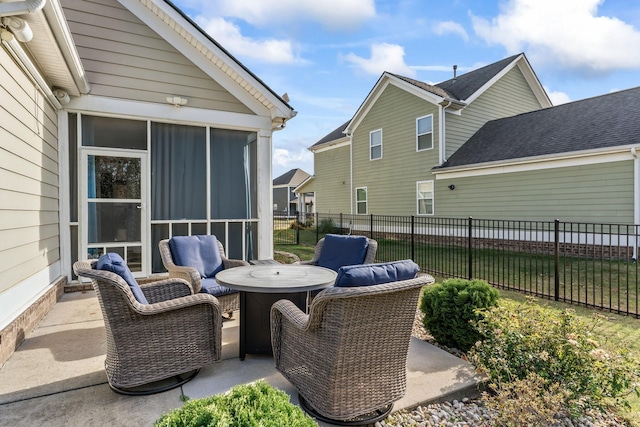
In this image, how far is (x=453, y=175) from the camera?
12.2 meters

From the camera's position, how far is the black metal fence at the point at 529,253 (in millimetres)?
5574

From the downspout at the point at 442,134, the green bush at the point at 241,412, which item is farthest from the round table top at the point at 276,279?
the downspout at the point at 442,134

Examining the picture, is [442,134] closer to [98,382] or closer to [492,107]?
[492,107]

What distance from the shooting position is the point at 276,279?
10.4ft

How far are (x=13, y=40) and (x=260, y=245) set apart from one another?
423 centimetres

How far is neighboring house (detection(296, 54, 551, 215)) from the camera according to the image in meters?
12.8

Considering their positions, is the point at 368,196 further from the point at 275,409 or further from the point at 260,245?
the point at 275,409

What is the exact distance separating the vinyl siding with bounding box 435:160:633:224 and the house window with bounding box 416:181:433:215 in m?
0.50

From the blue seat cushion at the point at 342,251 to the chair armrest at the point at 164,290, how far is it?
6.43 feet

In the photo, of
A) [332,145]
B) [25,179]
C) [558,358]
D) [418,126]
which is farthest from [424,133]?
[25,179]

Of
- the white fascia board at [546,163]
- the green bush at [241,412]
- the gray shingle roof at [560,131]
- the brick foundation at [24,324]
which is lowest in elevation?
the brick foundation at [24,324]

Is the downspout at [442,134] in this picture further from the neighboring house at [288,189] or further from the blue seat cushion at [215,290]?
the neighboring house at [288,189]

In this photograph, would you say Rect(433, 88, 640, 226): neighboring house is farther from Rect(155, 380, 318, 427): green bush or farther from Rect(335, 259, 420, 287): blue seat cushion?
Rect(155, 380, 318, 427): green bush

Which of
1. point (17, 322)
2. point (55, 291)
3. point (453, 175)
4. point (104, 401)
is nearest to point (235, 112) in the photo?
point (55, 291)
